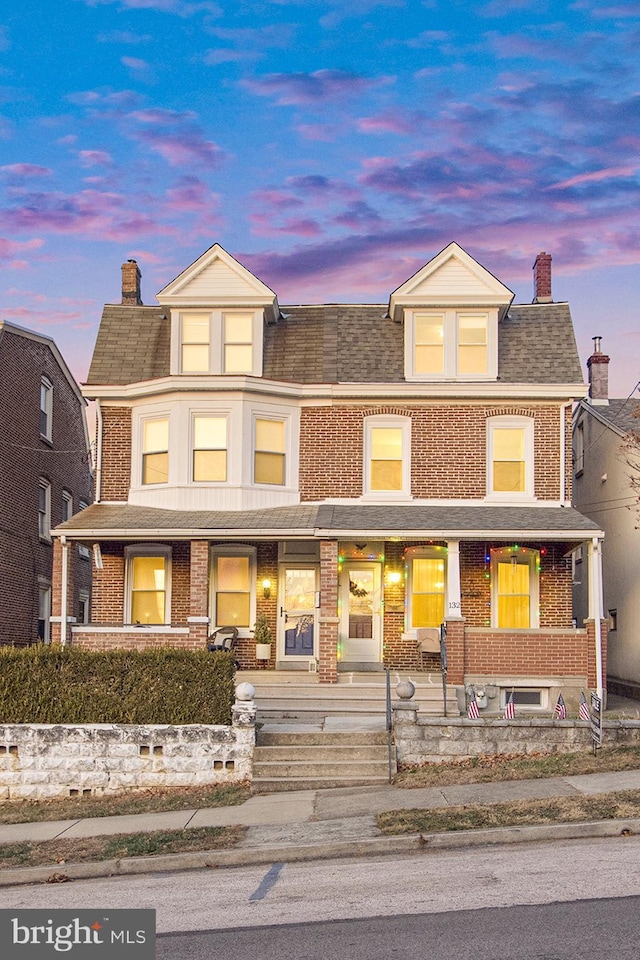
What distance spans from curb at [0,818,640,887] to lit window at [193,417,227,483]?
1206 cm

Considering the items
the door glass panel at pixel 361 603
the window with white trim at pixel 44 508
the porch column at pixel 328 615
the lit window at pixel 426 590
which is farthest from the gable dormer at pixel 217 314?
the window with white trim at pixel 44 508

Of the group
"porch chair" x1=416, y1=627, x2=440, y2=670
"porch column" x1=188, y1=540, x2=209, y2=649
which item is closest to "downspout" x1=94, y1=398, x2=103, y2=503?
"porch column" x1=188, y1=540, x2=209, y2=649

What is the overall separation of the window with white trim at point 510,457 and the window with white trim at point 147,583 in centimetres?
734

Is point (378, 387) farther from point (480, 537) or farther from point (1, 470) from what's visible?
point (1, 470)

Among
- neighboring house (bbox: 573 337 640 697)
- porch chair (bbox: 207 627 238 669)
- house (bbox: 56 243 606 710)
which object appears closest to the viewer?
porch chair (bbox: 207 627 238 669)

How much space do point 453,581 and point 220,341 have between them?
298 inches

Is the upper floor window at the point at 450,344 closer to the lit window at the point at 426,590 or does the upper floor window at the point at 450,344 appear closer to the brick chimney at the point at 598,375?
the lit window at the point at 426,590

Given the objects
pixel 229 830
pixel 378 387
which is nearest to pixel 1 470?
pixel 378 387

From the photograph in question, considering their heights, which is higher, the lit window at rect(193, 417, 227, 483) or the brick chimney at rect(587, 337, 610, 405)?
the brick chimney at rect(587, 337, 610, 405)

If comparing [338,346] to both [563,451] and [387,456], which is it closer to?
[387,456]

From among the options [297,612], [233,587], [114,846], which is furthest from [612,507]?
[114,846]

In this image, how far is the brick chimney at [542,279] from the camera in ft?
84.6

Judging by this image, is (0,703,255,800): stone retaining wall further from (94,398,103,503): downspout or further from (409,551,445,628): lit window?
(94,398,103,503): downspout

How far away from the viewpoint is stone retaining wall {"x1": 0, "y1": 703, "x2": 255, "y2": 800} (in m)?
15.2
